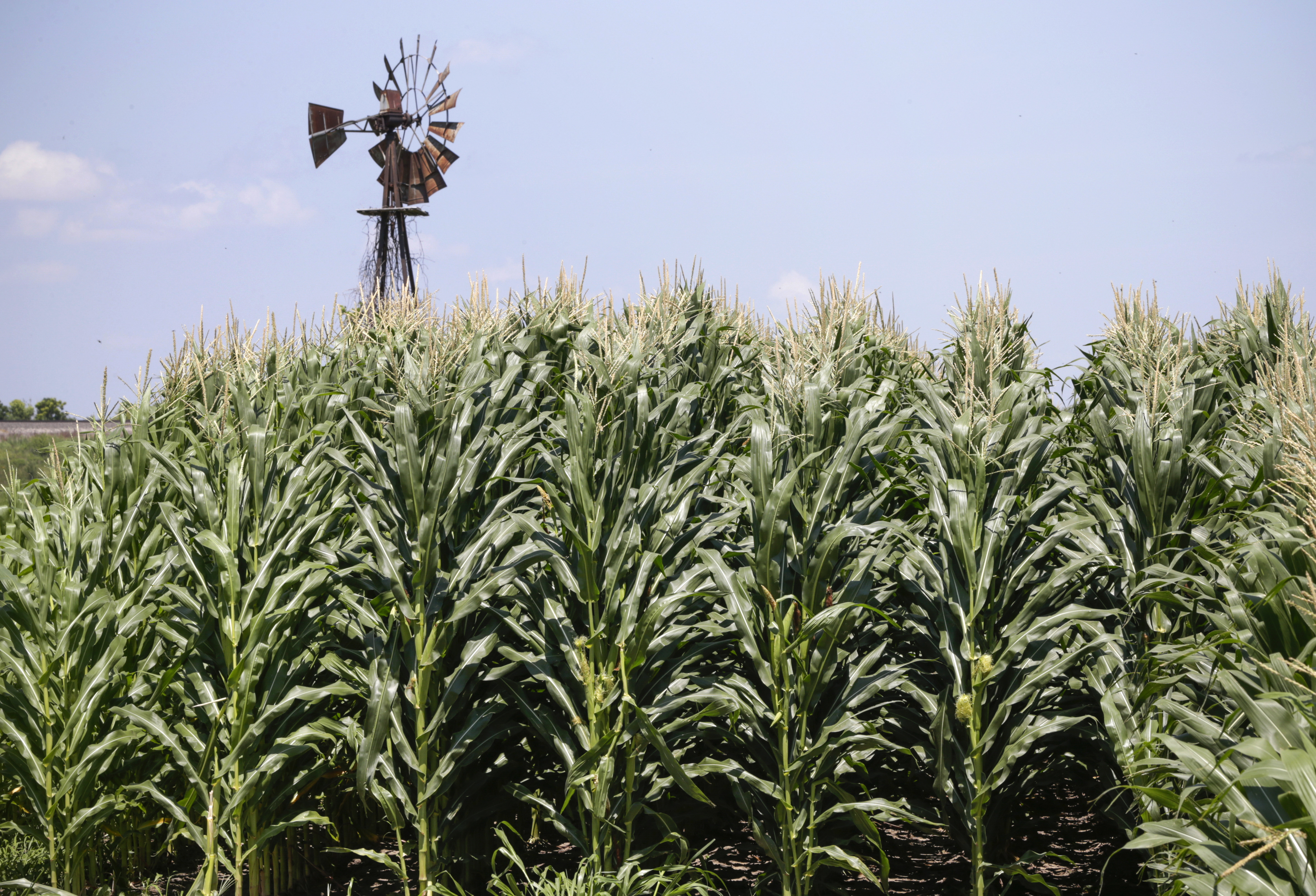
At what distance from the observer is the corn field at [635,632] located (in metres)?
3.98

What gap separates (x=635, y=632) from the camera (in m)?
4.03

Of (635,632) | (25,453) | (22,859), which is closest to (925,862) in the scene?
(635,632)

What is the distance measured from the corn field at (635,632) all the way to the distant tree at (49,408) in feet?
143

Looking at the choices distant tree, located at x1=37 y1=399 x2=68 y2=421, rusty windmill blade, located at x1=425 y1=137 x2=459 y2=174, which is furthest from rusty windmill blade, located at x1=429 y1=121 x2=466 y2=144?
distant tree, located at x1=37 y1=399 x2=68 y2=421

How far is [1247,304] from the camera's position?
7750mm

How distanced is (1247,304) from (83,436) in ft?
30.2

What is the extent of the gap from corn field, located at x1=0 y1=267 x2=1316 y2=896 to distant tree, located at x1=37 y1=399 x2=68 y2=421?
43670 mm

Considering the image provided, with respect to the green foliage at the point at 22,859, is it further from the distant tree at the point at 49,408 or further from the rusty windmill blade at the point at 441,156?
the distant tree at the point at 49,408

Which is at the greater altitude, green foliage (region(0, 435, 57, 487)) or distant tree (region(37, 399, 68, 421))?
distant tree (region(37, 399, 68, 421))

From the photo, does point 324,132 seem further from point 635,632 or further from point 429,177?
point 635,632

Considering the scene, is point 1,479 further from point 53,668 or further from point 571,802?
point 571,802

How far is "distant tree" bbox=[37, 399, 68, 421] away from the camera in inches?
1638

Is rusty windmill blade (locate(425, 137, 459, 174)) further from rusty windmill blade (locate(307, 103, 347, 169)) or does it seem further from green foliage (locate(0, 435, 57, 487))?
green foliage (locate(0, 435, 57, 487))

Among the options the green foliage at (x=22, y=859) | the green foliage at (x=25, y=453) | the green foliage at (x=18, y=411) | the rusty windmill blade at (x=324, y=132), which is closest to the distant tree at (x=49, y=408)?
the green foliage at (x=18, y=411)
